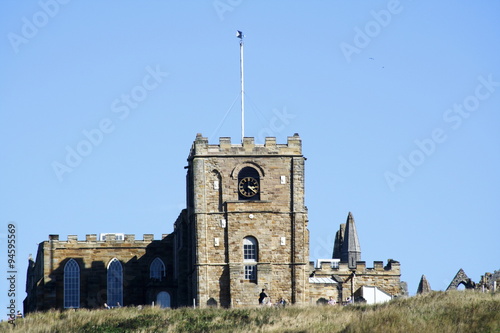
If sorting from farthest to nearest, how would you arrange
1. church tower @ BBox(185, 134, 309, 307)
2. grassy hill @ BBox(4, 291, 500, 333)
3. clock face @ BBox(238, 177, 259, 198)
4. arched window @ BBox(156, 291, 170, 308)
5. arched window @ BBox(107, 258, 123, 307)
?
1. arched window @ BBox(107, 258, 123, 307)
2. arched window @ BBox(156, 291, 170, 308)
3. clock face @ BBox(238, 177, 259, 198)
4. church tower @ BBox(185, 134, 309, 307)
5. grassy hill @ BBox(4, 291, 500, 333)

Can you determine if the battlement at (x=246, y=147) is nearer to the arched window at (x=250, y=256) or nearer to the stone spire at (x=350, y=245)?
the arched window at (x=250, y=256)

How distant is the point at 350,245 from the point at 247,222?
2326 centimetres

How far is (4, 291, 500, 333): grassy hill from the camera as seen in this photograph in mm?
81062

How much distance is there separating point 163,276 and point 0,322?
23190mm

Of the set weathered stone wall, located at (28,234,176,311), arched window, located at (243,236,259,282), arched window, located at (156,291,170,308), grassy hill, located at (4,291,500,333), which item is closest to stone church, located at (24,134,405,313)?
arched window, located at (243,236,259,282)

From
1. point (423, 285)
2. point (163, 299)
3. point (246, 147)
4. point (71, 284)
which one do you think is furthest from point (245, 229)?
point (423, 285)

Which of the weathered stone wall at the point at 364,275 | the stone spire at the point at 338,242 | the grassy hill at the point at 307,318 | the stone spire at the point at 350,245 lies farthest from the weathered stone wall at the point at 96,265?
the stone spire at the point at 338,242

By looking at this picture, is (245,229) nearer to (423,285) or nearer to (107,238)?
(107,238)

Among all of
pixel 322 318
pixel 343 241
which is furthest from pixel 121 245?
pixel 322 318

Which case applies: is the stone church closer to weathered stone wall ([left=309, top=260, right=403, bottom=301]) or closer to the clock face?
the clock face

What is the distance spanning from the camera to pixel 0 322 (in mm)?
91250

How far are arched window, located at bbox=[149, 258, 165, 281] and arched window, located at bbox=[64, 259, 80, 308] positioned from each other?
4.96 metres

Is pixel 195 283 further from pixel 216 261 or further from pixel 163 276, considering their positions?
pixel 163 276

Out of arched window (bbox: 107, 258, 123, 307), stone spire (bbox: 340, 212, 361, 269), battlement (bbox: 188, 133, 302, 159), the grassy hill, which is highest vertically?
battlement (bbox: 188, 133, 302, 159)
